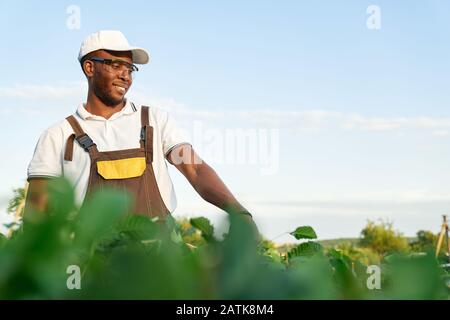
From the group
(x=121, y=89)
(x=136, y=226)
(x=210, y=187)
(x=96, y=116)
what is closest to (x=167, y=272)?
(x=136, y=226)

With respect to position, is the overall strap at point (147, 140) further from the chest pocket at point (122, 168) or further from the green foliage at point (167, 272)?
the green foliage at point (167, 272)

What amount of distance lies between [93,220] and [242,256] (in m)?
0.20

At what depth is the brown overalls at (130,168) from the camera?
439cm

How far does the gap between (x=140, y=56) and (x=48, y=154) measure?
52.3 inches

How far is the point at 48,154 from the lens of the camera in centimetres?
435

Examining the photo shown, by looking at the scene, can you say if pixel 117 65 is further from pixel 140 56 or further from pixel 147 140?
pixel 147 140

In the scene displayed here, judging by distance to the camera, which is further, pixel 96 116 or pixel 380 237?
pixel 380 237

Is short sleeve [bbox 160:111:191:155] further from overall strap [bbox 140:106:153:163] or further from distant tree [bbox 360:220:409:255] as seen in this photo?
distant tree [bbox 360:220:409:255]

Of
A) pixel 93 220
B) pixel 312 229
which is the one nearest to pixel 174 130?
pixel 312 229

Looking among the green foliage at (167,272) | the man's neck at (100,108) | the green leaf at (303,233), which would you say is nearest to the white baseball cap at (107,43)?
the man's neck at (100,108)

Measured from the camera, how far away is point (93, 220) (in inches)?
23.1

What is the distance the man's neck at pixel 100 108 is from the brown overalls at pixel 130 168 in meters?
0.29
